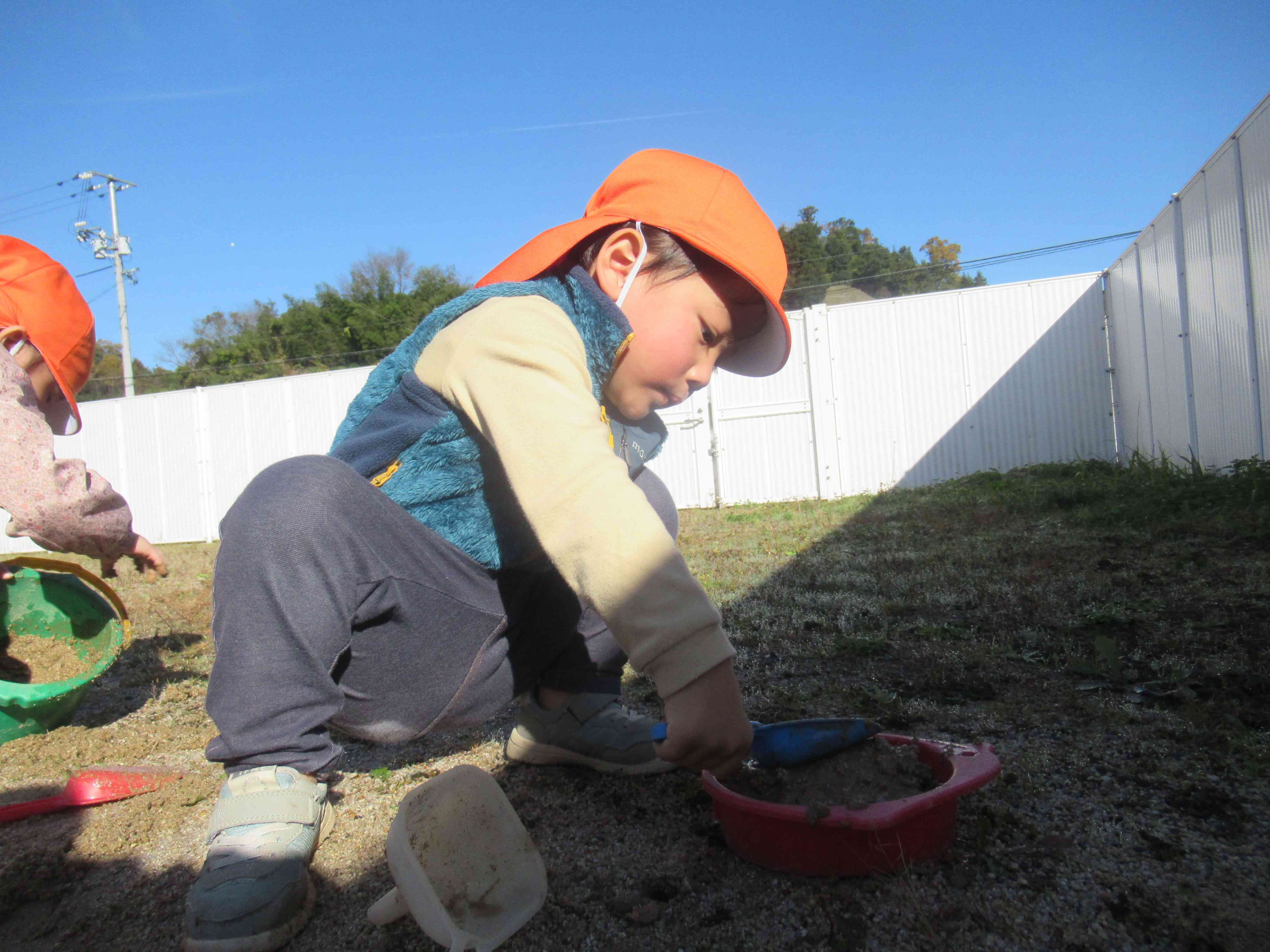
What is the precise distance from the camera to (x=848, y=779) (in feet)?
3.89

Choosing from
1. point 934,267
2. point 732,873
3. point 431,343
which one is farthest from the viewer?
point 934,267

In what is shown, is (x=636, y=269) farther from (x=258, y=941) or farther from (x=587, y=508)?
(x=258, y=941)

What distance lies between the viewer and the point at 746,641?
251cm

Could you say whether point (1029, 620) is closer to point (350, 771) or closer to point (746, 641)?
point (746, 641)

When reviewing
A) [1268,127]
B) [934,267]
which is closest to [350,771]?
[1268,127]

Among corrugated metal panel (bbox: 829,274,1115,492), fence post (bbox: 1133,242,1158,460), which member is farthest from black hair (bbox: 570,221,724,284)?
corrugated metal panel (bbox: 829,274,1115,492)

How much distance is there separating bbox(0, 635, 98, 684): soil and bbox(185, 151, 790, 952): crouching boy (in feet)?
4.69

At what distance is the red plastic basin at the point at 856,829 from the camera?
1025 mm

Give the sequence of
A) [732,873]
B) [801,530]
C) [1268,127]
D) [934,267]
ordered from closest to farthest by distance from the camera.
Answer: [732,873]
[1268,127]
[801,530]
[934,267]

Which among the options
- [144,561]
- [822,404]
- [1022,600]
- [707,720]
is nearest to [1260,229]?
[1022,600]

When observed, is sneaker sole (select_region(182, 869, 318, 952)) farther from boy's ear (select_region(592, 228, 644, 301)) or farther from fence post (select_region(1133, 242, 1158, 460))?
fence post (select_region(1133, 242, 1158, 460))

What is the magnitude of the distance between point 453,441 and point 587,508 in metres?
0.45

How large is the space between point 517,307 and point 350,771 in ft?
3.76

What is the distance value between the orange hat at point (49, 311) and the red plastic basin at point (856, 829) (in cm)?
200
